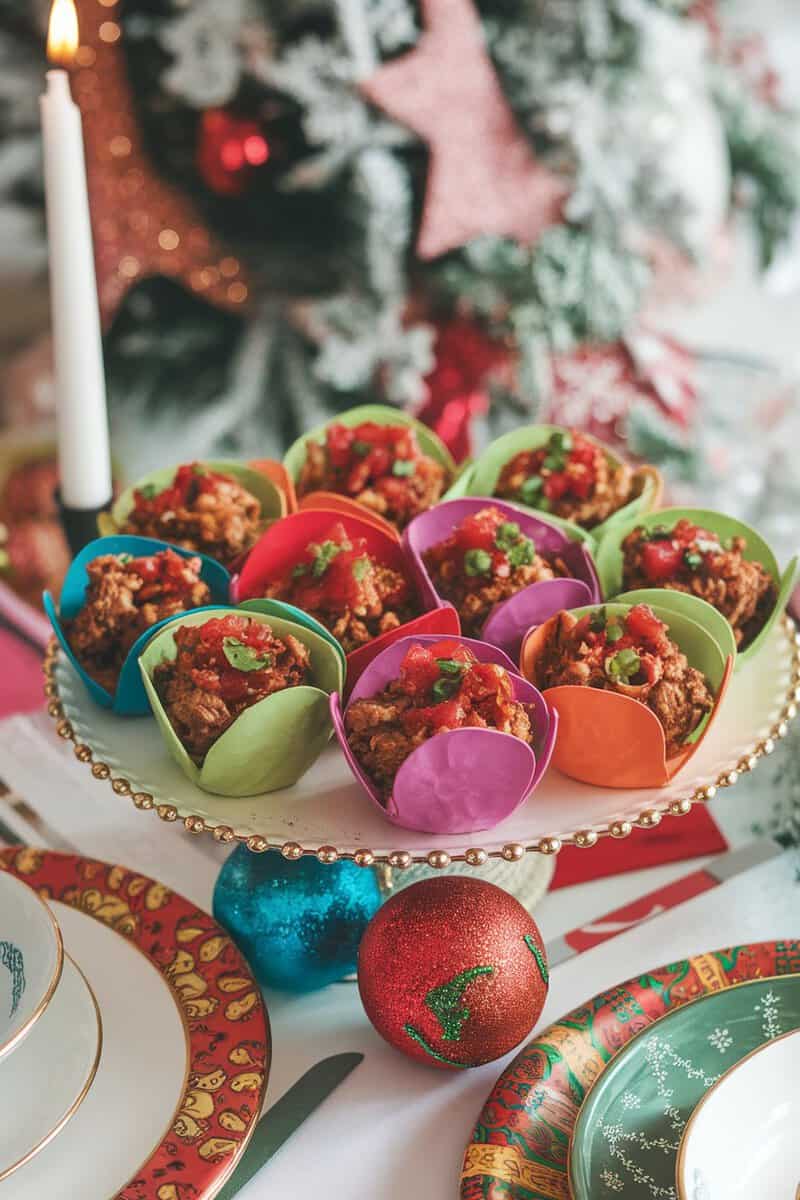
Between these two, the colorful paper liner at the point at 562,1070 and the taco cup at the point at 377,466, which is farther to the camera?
the taco cup at the point at 377,466

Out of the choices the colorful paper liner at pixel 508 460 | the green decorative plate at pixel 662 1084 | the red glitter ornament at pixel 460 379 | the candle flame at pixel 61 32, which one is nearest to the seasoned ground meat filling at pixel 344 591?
the colorful paper liner at pixel 508 460

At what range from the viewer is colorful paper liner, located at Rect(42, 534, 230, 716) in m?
1.21

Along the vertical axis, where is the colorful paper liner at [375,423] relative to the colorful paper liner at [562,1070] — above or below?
above

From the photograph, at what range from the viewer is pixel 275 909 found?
3.73 ft

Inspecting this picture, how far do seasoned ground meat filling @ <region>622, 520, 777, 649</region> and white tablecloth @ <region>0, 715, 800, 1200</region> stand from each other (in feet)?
0.91

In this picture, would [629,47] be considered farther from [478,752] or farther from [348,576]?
[478,752]

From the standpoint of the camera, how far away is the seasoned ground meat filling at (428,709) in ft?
3.48

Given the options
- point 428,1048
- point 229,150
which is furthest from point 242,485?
point 229,150

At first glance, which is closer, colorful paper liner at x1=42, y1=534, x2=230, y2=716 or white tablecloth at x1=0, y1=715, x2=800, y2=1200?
white tablecloth at x1=0, y1=715, x2=800, y2=1200

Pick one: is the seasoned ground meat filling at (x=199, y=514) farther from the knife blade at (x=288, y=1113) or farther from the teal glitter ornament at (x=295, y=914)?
the knife blade at (x=288, y=1113)

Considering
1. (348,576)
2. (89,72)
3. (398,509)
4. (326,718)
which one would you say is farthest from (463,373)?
(326,718)

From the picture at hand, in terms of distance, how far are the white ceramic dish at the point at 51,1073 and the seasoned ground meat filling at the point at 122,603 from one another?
0.33 metres

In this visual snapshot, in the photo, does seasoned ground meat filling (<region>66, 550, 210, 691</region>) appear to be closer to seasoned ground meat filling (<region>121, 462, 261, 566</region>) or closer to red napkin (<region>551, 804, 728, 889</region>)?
seasoned ground meat filling (<region>121, 462, 261, 566</region>)

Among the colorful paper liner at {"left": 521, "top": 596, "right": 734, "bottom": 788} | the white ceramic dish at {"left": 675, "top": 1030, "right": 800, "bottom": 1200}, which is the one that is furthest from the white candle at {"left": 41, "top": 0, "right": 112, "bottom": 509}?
the white ceramic dish at {"left": 675, "top": 1030, "right": 800, "bottom": 1200}
